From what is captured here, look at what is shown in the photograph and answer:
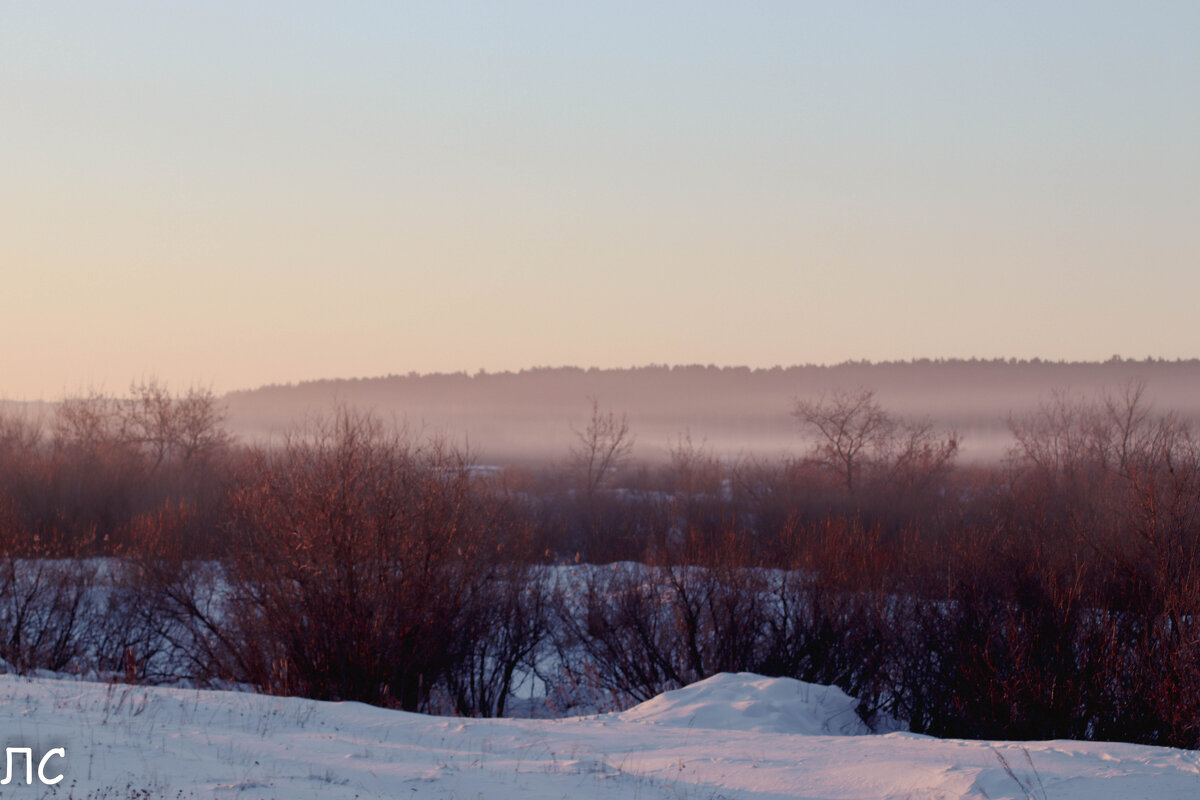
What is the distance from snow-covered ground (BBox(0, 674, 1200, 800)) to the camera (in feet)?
25.5

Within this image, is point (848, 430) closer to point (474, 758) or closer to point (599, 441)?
point (599, 441)

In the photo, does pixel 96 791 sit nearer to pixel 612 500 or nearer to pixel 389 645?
pixel 389 645

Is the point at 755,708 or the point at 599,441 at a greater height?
the point at 599,441

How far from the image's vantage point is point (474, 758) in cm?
953

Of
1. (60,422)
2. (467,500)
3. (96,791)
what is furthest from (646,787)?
(60,422)

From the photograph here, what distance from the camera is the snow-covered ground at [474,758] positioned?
25.5 feet

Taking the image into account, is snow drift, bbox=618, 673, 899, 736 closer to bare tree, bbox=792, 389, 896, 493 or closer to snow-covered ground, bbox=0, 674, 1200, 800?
snow-covered ground, bbox=0, 674, 1200, 800

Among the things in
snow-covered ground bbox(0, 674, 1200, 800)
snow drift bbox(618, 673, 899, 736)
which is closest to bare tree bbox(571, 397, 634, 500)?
snow drift bbox(618, 673, 899, 736)

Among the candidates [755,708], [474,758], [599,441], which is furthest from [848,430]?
[474,758]

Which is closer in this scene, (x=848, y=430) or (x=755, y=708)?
(x=755, y=708)

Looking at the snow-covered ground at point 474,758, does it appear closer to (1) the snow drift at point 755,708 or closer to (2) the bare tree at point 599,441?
(1) the snow drift at point 755,708

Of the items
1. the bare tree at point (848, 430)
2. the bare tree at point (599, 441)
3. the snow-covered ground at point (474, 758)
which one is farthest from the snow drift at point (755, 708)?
the bare tree at point (599, 441)

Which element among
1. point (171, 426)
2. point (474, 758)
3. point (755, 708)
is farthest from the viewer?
point (171, 426)

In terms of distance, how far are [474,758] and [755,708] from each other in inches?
240
